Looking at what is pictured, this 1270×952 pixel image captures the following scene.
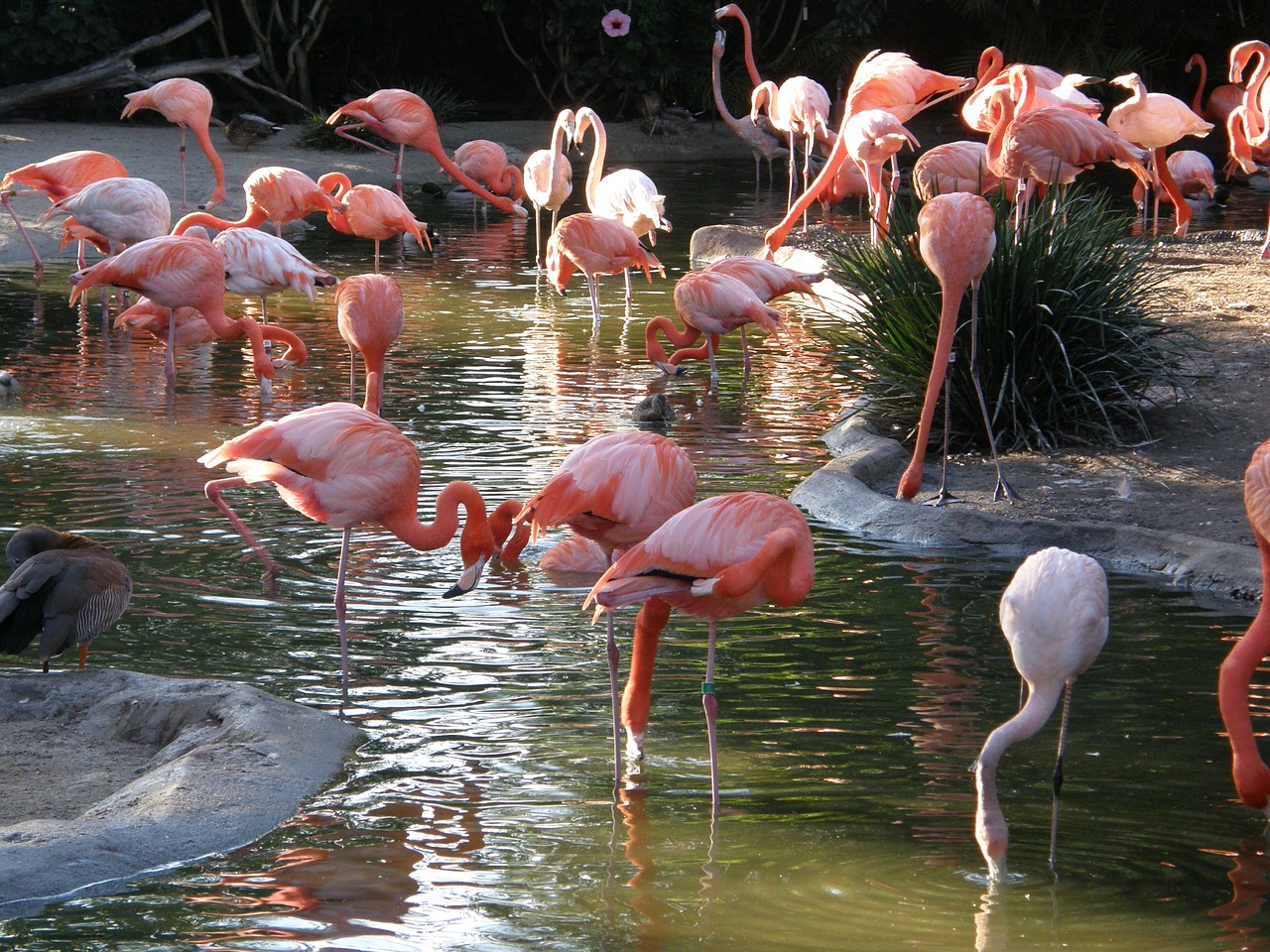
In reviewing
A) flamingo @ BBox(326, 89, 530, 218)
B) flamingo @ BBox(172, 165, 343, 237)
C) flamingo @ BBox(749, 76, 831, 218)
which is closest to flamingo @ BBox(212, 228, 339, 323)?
flamingo @ BBox(172, 165, 343, 237)

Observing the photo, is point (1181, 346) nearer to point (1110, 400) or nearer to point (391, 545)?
point (1110, 400)

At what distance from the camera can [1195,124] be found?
426 inches

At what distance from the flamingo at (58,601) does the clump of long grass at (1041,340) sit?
3429 mm

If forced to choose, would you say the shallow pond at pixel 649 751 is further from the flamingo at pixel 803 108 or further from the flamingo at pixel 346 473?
the flamingo at pixel 803 108

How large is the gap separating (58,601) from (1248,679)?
270 centimetres

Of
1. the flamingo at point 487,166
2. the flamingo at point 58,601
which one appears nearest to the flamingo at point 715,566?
the flamingo at point 58,601

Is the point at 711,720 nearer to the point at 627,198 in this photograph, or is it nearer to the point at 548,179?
the point at 627,198

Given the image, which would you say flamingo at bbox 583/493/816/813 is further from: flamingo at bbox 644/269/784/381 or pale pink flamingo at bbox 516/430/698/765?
flamingo at bbox 644/269/784/381

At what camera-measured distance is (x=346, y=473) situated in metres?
4.13

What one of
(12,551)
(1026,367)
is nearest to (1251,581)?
(1026,367)

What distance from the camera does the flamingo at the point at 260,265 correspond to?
27.0ft

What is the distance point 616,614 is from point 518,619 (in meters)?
0.29

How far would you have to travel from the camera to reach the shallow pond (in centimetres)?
279

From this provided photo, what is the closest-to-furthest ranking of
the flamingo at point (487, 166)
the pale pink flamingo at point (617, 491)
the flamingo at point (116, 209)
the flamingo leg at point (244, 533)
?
1. the pale pink flamingo at point (617, 491)
2. the flamingo leg at point (244, 533)
3. the flamingo at point (116, 209)
4. the flamingo at point (487, 166)
